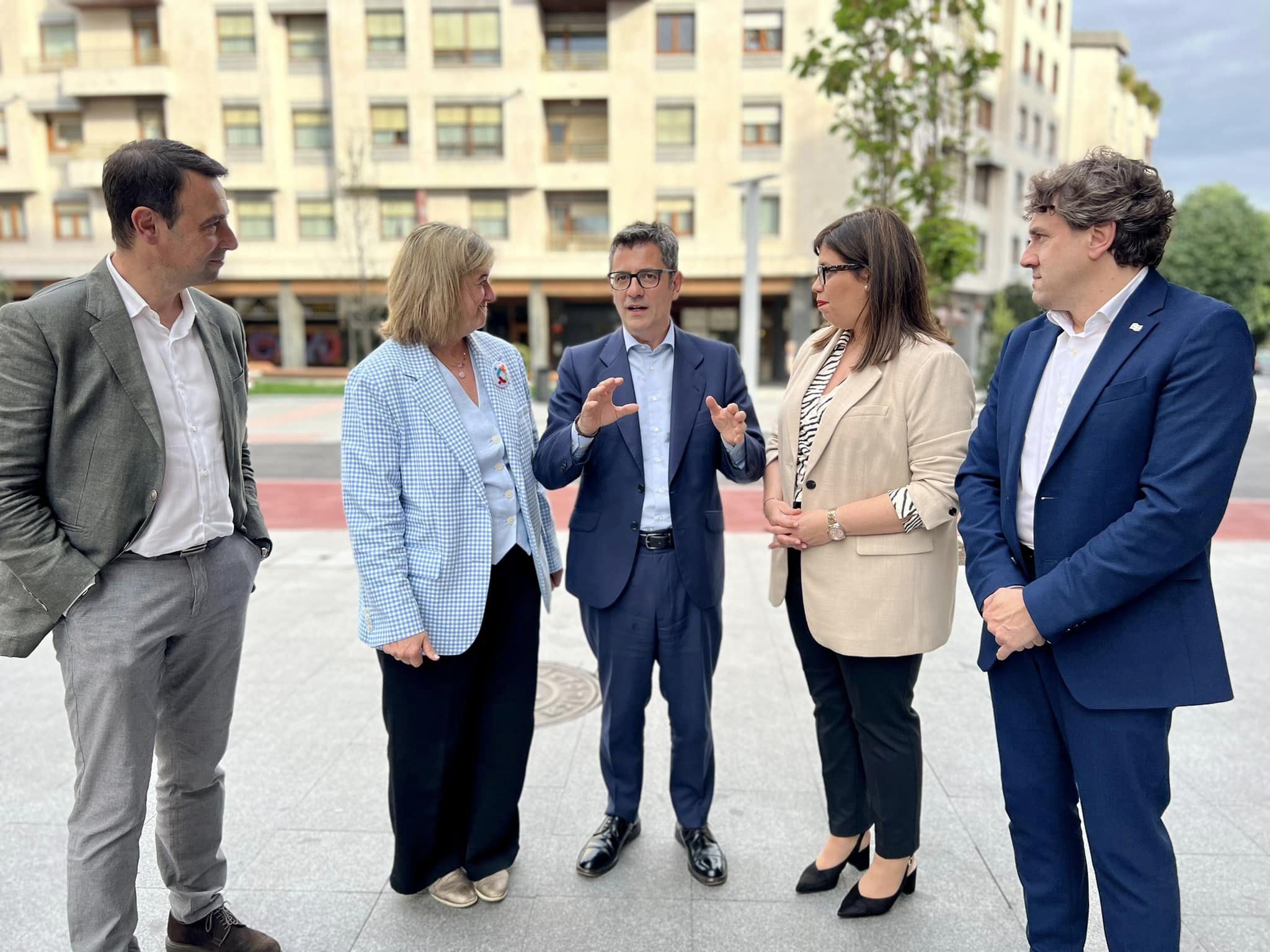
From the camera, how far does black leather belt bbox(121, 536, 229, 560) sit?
8.07 ft

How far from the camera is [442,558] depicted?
2.84 meters

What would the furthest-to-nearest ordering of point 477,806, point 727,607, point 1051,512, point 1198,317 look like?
point 727,607 < point 477,806 < point 1051,512 < point 1198,317

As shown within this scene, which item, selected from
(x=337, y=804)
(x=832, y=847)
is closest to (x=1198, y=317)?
(x=832, y=847)

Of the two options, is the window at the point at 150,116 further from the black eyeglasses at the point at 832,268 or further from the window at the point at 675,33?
the black eyeglasses at the point at 832,268

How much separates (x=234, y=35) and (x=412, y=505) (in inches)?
1466

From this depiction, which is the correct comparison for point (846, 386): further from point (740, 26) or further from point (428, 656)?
point (740, 26)

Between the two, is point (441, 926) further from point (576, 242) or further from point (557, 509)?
point (576, 242)

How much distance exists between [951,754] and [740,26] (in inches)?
1263

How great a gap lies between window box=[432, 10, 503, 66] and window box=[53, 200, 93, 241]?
14.9 metres

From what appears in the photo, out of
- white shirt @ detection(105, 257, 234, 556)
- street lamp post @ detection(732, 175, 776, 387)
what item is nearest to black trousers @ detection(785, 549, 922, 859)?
white shirt @ detection(105, 257, 234, 556)

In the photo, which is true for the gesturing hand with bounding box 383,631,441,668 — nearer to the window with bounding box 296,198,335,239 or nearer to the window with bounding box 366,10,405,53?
the window with bounding box 366,10,405,53

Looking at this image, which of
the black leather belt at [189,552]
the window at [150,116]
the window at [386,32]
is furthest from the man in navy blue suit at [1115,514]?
the window at [150,116]

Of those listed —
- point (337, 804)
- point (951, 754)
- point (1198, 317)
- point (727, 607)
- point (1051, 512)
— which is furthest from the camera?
point (727, 607)

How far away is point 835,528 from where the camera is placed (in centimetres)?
285
